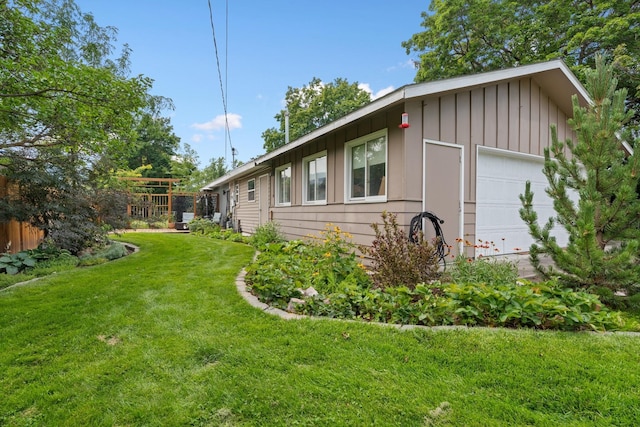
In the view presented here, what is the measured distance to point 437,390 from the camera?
1798mm

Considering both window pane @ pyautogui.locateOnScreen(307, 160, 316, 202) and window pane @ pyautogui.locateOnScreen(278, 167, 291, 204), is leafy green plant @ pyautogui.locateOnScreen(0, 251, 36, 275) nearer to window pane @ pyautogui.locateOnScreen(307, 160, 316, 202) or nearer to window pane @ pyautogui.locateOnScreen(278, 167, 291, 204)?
window pane @ pyautogui.locateOnScreen(307, 160, 316, 202)

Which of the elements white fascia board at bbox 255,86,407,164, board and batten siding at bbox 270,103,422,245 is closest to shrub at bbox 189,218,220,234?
board and batten siding at bbox 270,103,422,245

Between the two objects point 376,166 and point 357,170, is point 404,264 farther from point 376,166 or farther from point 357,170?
point 357,170

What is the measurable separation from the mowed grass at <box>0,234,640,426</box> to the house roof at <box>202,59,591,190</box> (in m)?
3.11

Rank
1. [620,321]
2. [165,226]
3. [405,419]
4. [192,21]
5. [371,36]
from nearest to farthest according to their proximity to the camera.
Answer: [405,419], [620,321], [192,21], [371,36], [165,226]

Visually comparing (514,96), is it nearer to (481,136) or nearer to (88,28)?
(481,136)

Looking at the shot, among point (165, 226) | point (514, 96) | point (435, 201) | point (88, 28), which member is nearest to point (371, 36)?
point (514, 96)

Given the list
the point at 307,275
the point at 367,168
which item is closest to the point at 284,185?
the point at 367,168

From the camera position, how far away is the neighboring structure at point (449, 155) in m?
4.62

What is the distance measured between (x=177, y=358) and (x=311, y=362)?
0.95 metres

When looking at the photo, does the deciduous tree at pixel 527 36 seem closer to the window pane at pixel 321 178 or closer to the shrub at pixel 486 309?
the window pane at pixel 321 178

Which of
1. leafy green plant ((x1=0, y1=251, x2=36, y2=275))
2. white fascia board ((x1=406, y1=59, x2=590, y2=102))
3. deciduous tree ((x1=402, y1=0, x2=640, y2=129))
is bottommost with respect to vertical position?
leafy green plant ((x1=0, y1=251, x2=36, y2=275))

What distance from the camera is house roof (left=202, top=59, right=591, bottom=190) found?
4.27 m

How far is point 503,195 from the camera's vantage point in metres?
5.96
